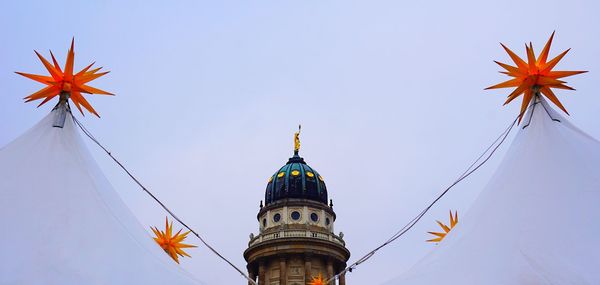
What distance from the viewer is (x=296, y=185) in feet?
143

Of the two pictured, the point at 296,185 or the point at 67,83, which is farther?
the point at 296,185

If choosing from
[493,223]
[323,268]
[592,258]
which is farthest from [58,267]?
[323,268]

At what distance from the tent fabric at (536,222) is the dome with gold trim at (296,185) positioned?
2926 cm

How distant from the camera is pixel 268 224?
42.8 m

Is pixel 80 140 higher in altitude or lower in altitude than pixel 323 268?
lower

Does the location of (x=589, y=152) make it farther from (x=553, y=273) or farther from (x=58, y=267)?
(x=58, y=267)

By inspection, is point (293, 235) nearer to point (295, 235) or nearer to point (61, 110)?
point (295, 235)

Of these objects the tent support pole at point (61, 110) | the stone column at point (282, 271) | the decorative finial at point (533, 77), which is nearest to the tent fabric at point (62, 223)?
the tent support pole at point (61, 110)

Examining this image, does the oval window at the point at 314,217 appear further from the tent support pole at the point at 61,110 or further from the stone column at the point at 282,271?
the tent support pole at the point at 61,110

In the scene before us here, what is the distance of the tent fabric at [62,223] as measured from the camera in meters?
11.2

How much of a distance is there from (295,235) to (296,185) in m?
4.24

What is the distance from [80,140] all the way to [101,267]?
4524mm

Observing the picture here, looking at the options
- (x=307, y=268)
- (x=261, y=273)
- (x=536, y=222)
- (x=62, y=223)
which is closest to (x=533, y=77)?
(x=536, y=222)

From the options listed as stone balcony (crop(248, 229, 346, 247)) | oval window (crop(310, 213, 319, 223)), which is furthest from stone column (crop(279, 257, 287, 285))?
oval window (crop(310, 213, 319, 223))
